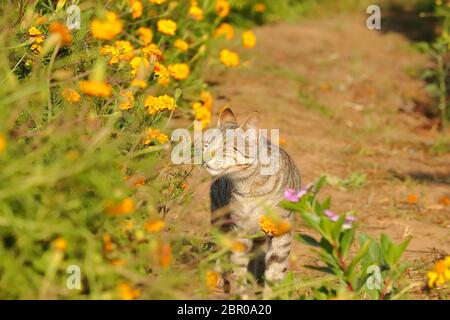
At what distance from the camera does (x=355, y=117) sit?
7176 millimetres

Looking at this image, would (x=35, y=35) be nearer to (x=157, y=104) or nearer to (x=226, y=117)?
(x=157, y=104)

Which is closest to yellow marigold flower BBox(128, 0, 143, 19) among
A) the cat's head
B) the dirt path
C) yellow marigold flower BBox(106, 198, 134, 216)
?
the cat's head

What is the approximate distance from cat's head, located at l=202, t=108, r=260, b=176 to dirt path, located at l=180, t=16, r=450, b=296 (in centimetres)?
21

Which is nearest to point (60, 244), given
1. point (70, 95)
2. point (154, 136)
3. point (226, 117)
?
point (70, 95)

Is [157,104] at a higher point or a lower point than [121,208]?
higher

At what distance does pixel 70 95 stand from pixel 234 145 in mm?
1171

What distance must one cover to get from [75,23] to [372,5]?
6.57 meters

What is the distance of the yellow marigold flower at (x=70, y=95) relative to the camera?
3347 millimetres

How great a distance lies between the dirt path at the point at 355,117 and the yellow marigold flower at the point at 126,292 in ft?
2.65

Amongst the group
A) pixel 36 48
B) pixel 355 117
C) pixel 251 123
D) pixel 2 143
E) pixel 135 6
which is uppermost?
pixel 135 6

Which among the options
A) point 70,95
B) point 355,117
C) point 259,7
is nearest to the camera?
point 70,95

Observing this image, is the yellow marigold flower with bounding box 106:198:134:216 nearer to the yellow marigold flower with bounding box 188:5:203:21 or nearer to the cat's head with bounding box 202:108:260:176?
the cat's head with bounding box 202:108:260:176

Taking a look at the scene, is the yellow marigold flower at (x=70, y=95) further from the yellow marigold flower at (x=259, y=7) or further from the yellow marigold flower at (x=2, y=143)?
the yellow marigold flower at (x=259, y=7)

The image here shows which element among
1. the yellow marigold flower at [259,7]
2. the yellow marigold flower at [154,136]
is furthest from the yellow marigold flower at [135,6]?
the yellow marigold flower at [259,7]
